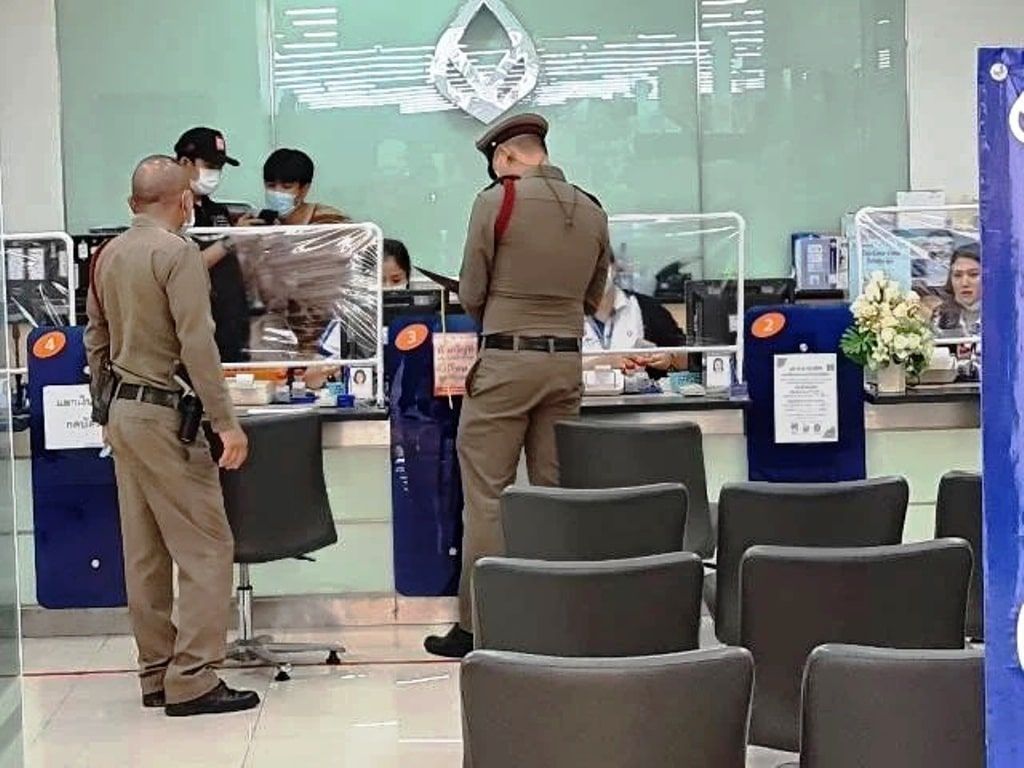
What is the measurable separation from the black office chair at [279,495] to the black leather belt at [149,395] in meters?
0.34

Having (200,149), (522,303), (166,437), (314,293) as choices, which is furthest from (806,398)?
(200,149)

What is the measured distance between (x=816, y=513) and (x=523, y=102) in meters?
5.09

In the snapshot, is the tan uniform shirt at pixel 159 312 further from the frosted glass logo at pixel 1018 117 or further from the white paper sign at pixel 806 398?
the frosted glass logo at pixel 1018 117

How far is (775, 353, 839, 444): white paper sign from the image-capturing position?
5465 mm

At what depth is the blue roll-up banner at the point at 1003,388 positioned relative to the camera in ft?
4.89

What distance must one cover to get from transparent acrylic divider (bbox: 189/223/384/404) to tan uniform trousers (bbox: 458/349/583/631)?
0.43 meters

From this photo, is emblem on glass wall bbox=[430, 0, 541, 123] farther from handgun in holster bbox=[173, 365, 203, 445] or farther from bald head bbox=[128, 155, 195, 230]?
handgun in holster bbox=[173, 365, 203, 445]

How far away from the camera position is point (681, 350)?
5.55 metres

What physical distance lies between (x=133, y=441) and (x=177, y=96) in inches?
172

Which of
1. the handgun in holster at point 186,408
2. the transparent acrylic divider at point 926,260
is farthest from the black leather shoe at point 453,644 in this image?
the transparent acrylic divider at point 926,260

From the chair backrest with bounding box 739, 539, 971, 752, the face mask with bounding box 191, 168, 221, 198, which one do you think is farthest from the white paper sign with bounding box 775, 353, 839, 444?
the face mask with bounding box 191, 168, 221, 198

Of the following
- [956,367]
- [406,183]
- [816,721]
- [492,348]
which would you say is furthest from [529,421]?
[406,183]

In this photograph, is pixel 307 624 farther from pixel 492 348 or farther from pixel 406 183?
pixel 406 183

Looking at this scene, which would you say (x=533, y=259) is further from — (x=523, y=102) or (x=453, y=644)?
(x=523, y=102)
